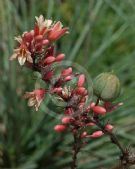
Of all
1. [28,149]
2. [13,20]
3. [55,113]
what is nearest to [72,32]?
[13,20]

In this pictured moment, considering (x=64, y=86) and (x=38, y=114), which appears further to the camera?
(x=38, y=114)

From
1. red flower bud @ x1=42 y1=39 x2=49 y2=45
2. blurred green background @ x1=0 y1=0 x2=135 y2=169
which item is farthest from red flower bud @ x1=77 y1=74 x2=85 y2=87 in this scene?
blurred green background @ x1=0 y1=0 x2=135 y2=169

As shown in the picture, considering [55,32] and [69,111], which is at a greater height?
[55,32]

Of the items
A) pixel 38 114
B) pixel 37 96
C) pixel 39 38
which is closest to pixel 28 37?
pixel 39 38

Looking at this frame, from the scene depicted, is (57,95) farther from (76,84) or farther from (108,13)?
(108,13)

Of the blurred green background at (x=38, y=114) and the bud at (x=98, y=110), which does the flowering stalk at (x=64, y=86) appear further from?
the blurred green background at (x=38, y=114)

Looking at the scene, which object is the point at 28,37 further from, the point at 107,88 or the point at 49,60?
the point at 107,88

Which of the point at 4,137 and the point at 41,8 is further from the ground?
the point at 41,8

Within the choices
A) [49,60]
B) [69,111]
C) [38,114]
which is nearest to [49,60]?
[49,60]
